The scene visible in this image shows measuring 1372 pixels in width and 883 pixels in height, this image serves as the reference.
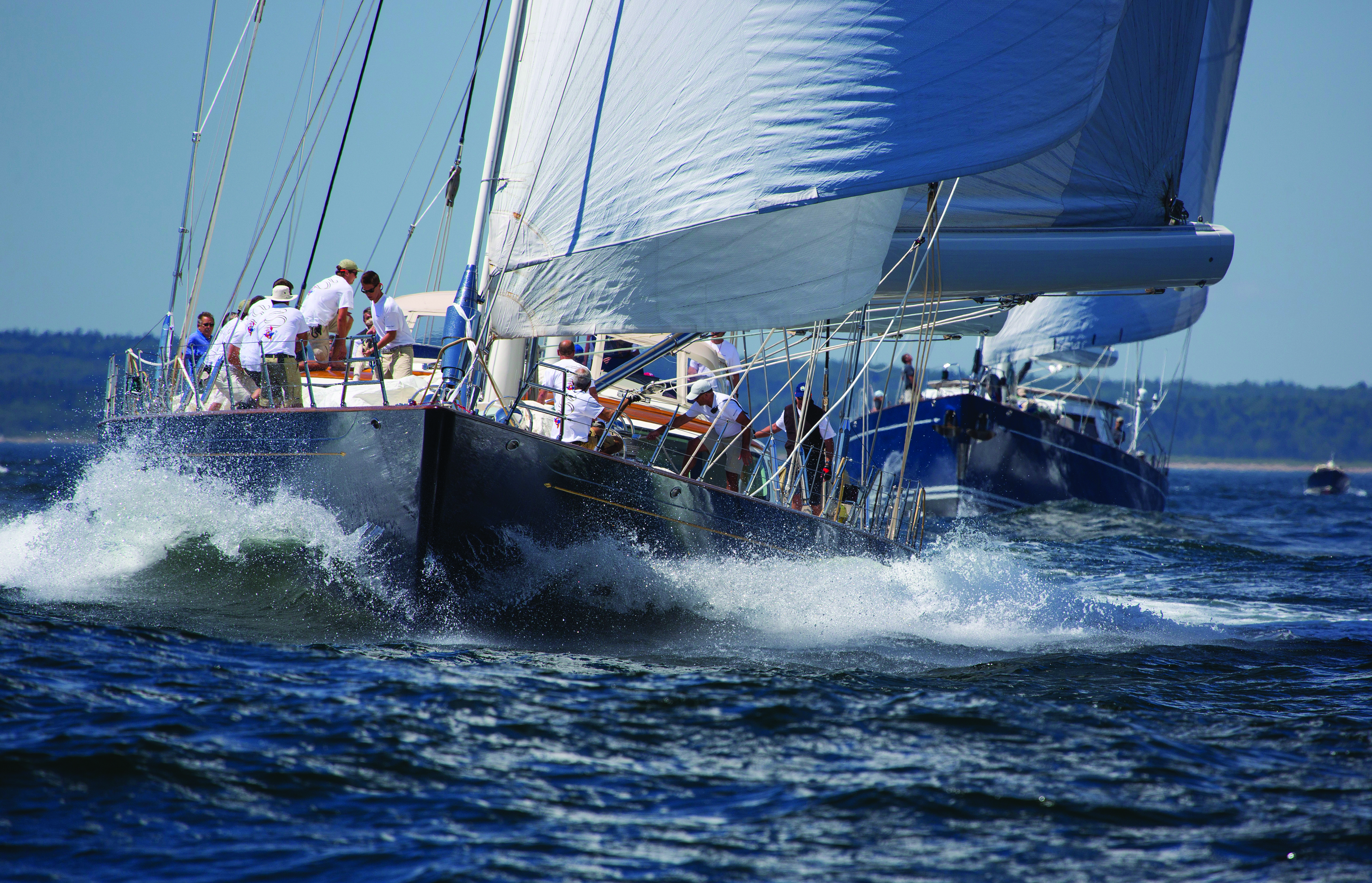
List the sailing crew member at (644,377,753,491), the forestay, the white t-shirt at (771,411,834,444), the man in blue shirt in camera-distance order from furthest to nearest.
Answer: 1. the forestay
2. the man in blue shirt
3. the white t-shirt at (771,411,834,444)
4. the sailing crew member at (644,377,753,491)

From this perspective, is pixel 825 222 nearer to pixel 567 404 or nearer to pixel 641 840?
pixel 567 404

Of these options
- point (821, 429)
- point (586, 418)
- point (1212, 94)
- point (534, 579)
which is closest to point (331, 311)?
point (586, 418)

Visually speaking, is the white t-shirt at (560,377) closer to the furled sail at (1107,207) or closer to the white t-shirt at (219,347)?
the white t-shirt at (219,347)

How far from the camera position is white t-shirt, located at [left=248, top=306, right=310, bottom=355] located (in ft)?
28.7

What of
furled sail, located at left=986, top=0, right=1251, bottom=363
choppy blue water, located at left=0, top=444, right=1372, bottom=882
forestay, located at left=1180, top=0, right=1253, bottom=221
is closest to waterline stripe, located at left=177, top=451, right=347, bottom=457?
choppy blue water, located at left=0, top=444, right=1372, bottom=882

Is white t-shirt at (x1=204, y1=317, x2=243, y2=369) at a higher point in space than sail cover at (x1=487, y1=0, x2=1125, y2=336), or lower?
lower

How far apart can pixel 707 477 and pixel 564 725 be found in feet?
14.5

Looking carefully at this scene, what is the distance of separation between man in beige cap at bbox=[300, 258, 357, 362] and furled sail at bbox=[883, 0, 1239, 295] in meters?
4.37

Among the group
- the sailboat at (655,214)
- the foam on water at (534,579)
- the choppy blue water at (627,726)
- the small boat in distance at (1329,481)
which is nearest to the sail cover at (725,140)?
the sailboat at (655,214)

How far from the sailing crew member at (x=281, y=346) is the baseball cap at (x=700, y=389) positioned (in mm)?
2815

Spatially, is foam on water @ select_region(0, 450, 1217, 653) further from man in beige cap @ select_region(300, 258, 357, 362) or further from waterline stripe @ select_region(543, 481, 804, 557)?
man in beige cap @ select_region(300, 258, 357, 362)

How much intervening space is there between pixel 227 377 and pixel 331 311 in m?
1.01

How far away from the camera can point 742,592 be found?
8258mm

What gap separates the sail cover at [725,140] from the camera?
7.62 metres
